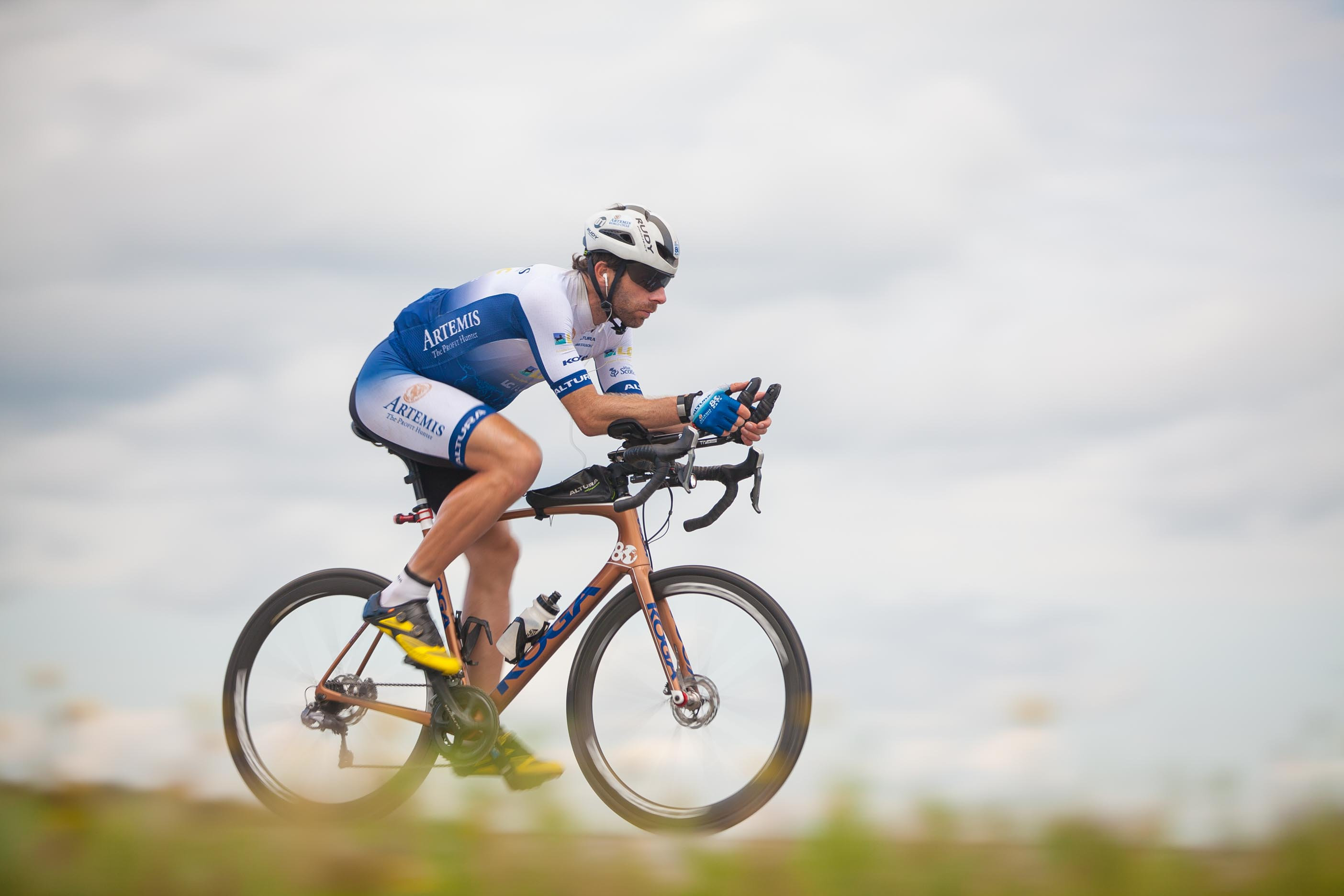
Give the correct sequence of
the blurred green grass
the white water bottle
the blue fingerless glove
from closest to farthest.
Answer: the blurred green grass
the blue fingerless glove
the white water bottle

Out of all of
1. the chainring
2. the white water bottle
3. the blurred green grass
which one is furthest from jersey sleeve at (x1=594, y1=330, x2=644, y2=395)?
the blurred green grass

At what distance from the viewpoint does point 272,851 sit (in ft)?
14.8

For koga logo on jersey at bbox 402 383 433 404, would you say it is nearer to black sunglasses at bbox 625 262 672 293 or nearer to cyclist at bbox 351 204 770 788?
cyclist at bbox 351 204 770 788

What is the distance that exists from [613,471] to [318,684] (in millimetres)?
1933

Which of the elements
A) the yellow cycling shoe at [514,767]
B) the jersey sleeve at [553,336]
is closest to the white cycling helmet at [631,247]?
the jersey sleeve at [553,336]

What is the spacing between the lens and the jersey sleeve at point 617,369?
19.7 feet

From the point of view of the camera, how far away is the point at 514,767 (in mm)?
5406

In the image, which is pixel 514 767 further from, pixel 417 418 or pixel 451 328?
pixel 451 328

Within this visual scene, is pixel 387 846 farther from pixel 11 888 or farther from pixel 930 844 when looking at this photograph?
pixel 930 844

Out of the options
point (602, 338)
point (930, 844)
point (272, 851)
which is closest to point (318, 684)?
point (272, 851)

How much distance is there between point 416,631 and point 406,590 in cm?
20

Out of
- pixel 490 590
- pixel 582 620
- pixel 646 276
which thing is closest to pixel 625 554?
pixel 582 620

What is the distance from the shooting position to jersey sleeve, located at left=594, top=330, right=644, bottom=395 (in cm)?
601

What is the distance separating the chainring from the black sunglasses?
215 cm
